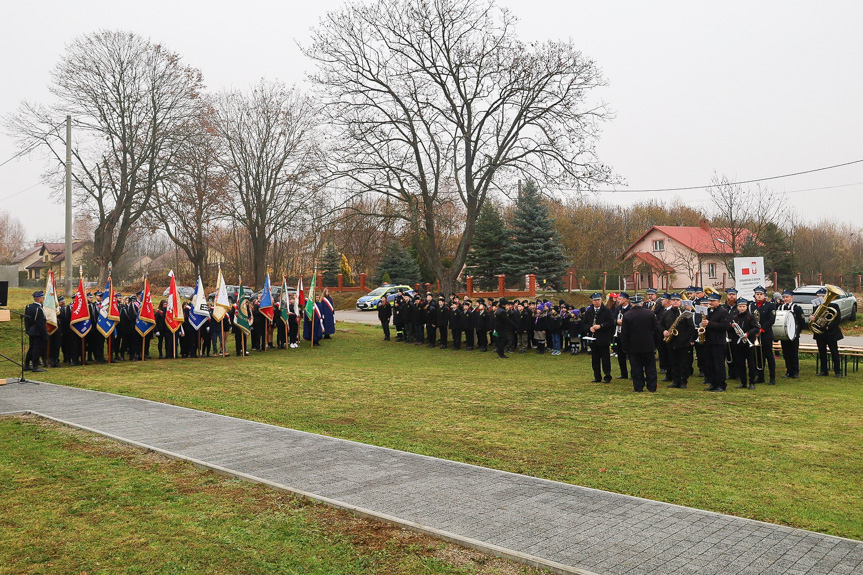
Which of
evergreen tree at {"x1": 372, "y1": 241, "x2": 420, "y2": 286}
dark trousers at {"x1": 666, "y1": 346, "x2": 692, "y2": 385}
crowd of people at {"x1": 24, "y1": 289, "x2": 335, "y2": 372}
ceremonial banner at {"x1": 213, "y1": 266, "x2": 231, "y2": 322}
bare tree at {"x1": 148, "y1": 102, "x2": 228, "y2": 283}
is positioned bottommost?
dark trousers at {"x1": 666, "y1": 346, "x2": 692, "y2": 385}

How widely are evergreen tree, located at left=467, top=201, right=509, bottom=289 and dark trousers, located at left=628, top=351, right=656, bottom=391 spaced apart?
35181mm

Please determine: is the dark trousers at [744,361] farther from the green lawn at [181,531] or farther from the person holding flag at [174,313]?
the person holding flag at [174,313]

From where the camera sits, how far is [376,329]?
103 ft

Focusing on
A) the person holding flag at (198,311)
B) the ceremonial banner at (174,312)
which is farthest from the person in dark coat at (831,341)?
the ceremonial banner at (174,312)

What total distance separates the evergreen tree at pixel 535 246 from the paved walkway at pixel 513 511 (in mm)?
38286

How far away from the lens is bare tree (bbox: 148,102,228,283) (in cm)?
3919

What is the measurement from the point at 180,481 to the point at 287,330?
57.7 feet

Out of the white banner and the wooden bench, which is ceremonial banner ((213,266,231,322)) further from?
the wooden bench

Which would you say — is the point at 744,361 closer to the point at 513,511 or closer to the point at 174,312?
the point at 513,511

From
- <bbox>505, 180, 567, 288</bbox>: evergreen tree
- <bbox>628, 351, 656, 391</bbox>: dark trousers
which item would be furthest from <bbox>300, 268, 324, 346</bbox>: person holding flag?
<bbox>505, 180, 567, 288</bbox>: evergreen tree

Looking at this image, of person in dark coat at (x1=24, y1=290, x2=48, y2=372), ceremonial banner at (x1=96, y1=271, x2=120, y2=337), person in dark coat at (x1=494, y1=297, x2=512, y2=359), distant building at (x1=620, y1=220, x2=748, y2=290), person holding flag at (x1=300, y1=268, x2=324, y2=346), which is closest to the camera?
person in dark coat at (x1=24, y1=290, x2=48, y2=372)

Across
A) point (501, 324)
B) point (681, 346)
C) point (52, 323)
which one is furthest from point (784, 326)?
point (52, 323)

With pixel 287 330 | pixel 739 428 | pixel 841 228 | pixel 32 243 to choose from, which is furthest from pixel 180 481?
pixel 32 243

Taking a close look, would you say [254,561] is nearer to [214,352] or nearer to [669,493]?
[669,493]
